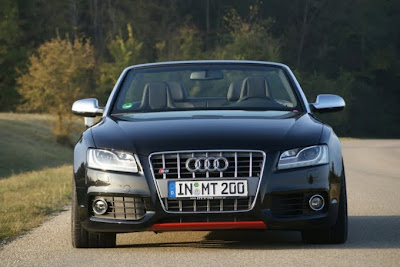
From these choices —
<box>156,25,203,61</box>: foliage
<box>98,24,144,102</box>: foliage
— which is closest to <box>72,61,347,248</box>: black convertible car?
<box>98,24,144,102</box>: foliage

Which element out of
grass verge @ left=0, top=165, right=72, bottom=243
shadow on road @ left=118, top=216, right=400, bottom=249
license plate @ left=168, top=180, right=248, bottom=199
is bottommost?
grass verge @ left=0, top=165, right=72, bottom=243

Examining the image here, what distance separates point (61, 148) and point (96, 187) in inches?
2329

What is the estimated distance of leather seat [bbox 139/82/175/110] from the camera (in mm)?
9414

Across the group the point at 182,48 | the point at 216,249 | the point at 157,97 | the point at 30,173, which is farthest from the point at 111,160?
the point at 182,48

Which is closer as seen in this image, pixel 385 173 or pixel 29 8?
pixel 385 173

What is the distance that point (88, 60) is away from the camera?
2933 inches

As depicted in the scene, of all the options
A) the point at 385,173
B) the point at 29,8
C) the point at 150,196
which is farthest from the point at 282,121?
the point at 29,8

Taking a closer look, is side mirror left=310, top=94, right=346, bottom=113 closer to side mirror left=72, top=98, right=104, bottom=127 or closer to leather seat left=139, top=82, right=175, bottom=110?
leather seat left=139, top=82, right=175, bottom=110

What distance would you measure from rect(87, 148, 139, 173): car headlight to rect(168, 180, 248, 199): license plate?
0.32 metres

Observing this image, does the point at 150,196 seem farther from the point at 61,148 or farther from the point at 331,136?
the point at 61,148

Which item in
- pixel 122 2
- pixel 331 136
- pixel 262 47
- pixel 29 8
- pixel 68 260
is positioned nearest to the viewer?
pixel 68 260

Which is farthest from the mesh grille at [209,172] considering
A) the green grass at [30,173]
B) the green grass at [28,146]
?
the green grass at [28,146]

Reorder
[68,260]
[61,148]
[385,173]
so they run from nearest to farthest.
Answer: [68,260], [385,173], [61,148]

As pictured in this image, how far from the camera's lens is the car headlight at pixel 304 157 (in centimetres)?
795
